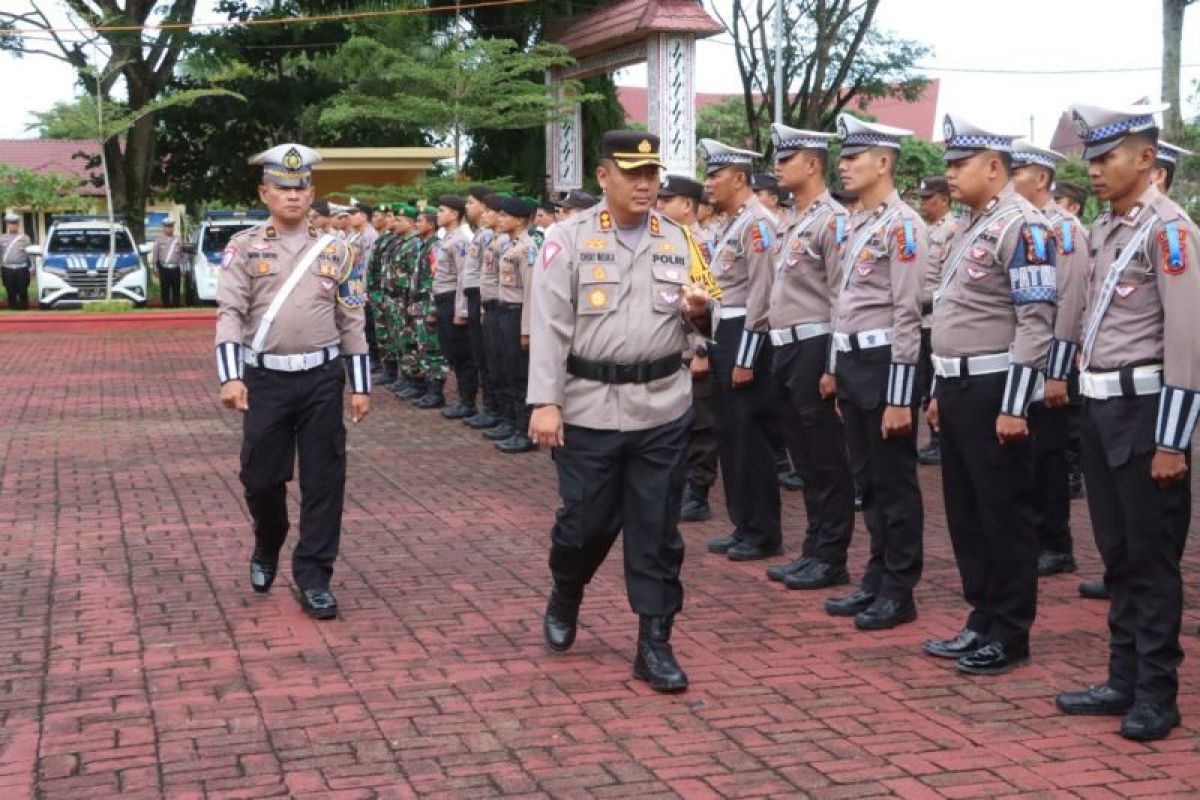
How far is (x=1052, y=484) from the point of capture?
7836 mm

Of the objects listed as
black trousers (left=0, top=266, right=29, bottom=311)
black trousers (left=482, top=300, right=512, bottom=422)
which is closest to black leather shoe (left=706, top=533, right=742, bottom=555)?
black trousers (left=482, top=300, right=512, bottom=422)

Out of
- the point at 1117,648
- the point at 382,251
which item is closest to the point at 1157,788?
the point at 1117,648

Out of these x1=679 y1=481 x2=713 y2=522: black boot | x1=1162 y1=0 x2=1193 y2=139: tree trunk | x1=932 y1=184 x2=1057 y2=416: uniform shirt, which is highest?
x1=1162 y1=0 x2=1193 y2=139: tree trunk

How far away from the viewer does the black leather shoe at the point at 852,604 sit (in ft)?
22.5

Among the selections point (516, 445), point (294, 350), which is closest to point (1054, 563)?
point (294, 350)

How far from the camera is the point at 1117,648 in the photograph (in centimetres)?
537

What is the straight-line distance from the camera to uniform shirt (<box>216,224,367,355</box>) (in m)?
6.92

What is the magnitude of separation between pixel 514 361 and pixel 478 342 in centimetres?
130

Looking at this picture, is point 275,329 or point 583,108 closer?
point 275,329

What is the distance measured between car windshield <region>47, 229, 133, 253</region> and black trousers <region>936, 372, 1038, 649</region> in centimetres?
2561

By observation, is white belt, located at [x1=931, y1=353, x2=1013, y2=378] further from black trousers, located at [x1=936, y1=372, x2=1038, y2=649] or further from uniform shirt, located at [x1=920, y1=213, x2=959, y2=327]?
uniform shirt, located at [x1=920, y1=213, x2=959, y2=327]

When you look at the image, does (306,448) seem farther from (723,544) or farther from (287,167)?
(723,544)

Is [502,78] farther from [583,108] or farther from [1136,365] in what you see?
[1136,365]

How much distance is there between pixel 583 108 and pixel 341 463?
22888mm
